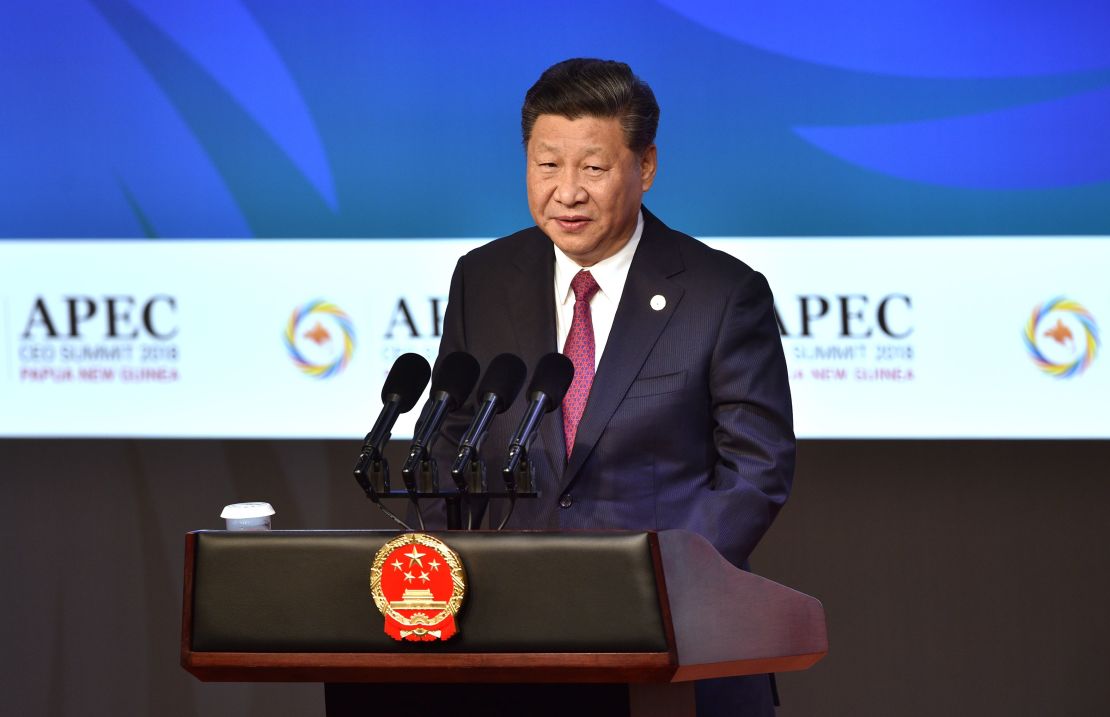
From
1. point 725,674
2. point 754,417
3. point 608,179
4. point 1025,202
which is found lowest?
point 725,674

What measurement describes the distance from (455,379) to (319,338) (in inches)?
78.3

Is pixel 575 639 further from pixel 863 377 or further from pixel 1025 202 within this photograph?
pixel 1025 202

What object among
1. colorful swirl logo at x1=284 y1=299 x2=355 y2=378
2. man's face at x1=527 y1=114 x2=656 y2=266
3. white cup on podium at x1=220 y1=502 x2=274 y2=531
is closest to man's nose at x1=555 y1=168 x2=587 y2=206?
man's face at x1=527 y1=114 x2=656 y2=266

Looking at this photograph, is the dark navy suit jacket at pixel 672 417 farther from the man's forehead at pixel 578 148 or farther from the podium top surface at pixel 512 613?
the podium top surface at pixel 512 613

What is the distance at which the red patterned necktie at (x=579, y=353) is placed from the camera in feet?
6.73

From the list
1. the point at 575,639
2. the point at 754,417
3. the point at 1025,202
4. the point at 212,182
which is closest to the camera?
the point at 575,639

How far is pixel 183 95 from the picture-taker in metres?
3.68

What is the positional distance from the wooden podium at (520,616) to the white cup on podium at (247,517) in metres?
0.11

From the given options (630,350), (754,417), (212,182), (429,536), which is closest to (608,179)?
(630,350)

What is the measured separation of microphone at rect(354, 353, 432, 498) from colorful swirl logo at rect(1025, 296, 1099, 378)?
2.15 meters

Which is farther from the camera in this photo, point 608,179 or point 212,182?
point 212,182

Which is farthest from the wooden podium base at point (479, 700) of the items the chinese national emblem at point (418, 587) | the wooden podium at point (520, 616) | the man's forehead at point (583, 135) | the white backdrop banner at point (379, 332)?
the white backdrop banner at point (379, 332)

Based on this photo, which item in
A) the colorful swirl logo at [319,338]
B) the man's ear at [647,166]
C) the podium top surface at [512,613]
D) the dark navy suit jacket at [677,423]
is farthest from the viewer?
the colorful swirl logo at [319,338]

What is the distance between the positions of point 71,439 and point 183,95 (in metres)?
1.05
